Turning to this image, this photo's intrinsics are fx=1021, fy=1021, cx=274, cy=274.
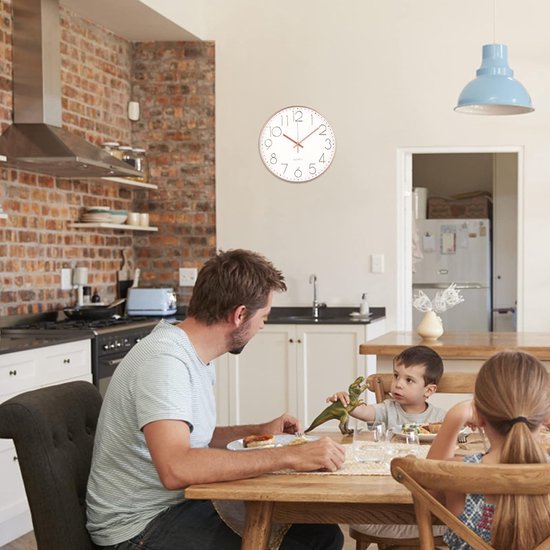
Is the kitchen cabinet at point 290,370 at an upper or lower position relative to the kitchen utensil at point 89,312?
lower

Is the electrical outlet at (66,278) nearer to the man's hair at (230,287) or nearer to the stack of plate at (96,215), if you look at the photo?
the stack of plate at (96,215)

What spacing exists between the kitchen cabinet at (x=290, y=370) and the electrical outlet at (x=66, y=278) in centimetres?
117

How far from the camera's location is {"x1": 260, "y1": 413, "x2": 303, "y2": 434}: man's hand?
2873mm

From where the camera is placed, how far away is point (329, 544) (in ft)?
9.09

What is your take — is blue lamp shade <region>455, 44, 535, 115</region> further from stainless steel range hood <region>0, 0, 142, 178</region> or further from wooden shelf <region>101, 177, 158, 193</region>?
wooden shelf <region>101, 177, 158, 193</region>

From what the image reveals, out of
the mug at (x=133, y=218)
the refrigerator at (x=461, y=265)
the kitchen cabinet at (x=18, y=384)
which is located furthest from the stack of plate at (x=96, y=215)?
the refrigerator at (x=461, y=265)

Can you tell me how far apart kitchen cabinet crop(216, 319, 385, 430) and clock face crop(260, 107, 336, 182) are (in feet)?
3.83

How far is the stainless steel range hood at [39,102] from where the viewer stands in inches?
209

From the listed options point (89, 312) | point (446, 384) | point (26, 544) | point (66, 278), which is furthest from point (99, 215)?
point (446, 384)

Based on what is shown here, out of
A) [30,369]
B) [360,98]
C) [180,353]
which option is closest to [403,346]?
[30,369]

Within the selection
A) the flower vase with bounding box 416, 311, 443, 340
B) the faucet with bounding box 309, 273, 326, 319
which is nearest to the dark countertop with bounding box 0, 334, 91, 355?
the flower vase with bounding box 416, 311, 443, 340

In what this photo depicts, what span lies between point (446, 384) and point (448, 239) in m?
5.40

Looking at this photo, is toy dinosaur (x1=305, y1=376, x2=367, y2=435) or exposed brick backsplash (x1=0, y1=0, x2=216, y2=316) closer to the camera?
toy dinosaur (x1=305, y1=376, x2=367, y2=435)

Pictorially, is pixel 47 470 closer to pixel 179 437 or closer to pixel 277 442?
pixel 179 437
